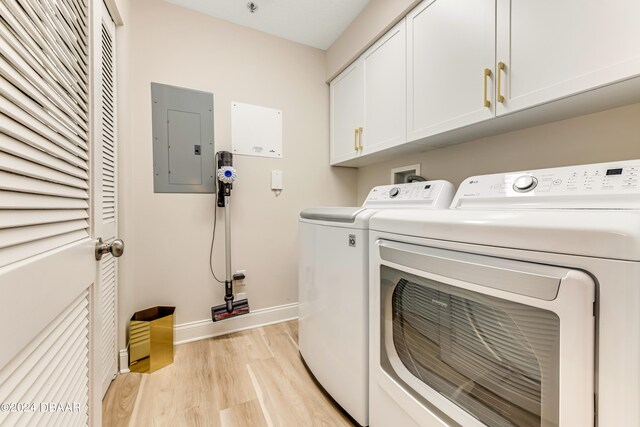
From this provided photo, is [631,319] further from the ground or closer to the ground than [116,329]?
further from the ground

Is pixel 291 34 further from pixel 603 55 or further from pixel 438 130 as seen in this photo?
pixel 603 55

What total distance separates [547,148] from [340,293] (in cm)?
119

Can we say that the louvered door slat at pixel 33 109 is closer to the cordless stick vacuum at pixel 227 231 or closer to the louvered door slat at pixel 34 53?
the louvered door slat at pixel 34 53

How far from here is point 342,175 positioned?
239 cm

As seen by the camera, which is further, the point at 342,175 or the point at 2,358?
the point at 342,175

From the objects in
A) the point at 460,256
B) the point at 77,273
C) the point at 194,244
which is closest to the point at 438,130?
the point at 460,256

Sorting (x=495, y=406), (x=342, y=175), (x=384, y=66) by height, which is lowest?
(x=495, y=406)

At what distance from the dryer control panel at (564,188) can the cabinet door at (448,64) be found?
319 millimetres

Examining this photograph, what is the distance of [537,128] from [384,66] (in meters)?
0.95

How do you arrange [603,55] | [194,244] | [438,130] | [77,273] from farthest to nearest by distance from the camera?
[194,244], [438,130], [603,55], [77,273]

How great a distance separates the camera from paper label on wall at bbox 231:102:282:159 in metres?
A: 1.96

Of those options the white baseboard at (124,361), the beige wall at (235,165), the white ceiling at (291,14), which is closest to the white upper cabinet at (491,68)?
the white ceiling at (291,14)

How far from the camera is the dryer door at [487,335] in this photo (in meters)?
0.48

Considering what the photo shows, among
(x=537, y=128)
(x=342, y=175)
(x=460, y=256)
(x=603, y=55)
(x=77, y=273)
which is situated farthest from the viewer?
(x=342, y=175)
